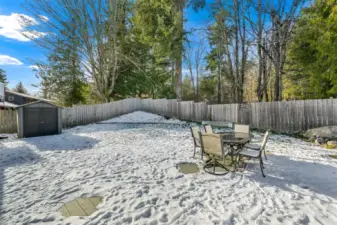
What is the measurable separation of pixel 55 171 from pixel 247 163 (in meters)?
4.27

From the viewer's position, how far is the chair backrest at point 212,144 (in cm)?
348

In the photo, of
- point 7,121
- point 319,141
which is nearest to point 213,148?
point 319,141

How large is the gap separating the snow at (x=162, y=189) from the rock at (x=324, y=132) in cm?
199

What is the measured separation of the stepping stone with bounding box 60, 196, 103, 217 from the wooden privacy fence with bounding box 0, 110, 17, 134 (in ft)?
27.9

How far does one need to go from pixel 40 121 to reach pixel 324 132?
37.6 feet

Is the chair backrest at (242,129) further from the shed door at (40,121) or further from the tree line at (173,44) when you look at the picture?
the shed door at (40,121)

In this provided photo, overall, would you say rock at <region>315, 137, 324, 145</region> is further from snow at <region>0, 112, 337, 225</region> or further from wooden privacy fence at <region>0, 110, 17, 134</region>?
wooden privacy fence at <region>0, 110, 17, 134</region>

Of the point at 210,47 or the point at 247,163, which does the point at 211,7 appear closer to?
the point at 210,47

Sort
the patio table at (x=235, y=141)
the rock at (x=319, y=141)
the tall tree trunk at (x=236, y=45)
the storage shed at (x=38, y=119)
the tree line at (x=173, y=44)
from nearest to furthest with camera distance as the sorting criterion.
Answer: the patio table at (x=235, y=141), the rock at (x=319, y=141), the storage shed at (x=38, y=119), the tree line at (x=173, y=44), the tall tree trunk at (x=236, y=45)

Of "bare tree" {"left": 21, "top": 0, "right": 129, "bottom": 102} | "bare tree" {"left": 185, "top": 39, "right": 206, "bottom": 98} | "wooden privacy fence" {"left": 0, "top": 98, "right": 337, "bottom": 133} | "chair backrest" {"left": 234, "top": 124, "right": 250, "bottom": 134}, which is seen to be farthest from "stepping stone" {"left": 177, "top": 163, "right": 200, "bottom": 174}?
"bare tree" {"left": 185, "top": 39, "right": 206, "bottom": 98}

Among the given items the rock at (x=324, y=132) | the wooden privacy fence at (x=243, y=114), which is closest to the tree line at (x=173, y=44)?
the wooden privacy fence at (x=243, y=114)

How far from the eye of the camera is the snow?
7.22 ft

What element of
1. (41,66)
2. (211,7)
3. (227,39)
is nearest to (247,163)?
(227,39)

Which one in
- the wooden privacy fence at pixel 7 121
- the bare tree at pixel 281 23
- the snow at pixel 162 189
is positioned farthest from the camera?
the bare tree at pixel 281 23
